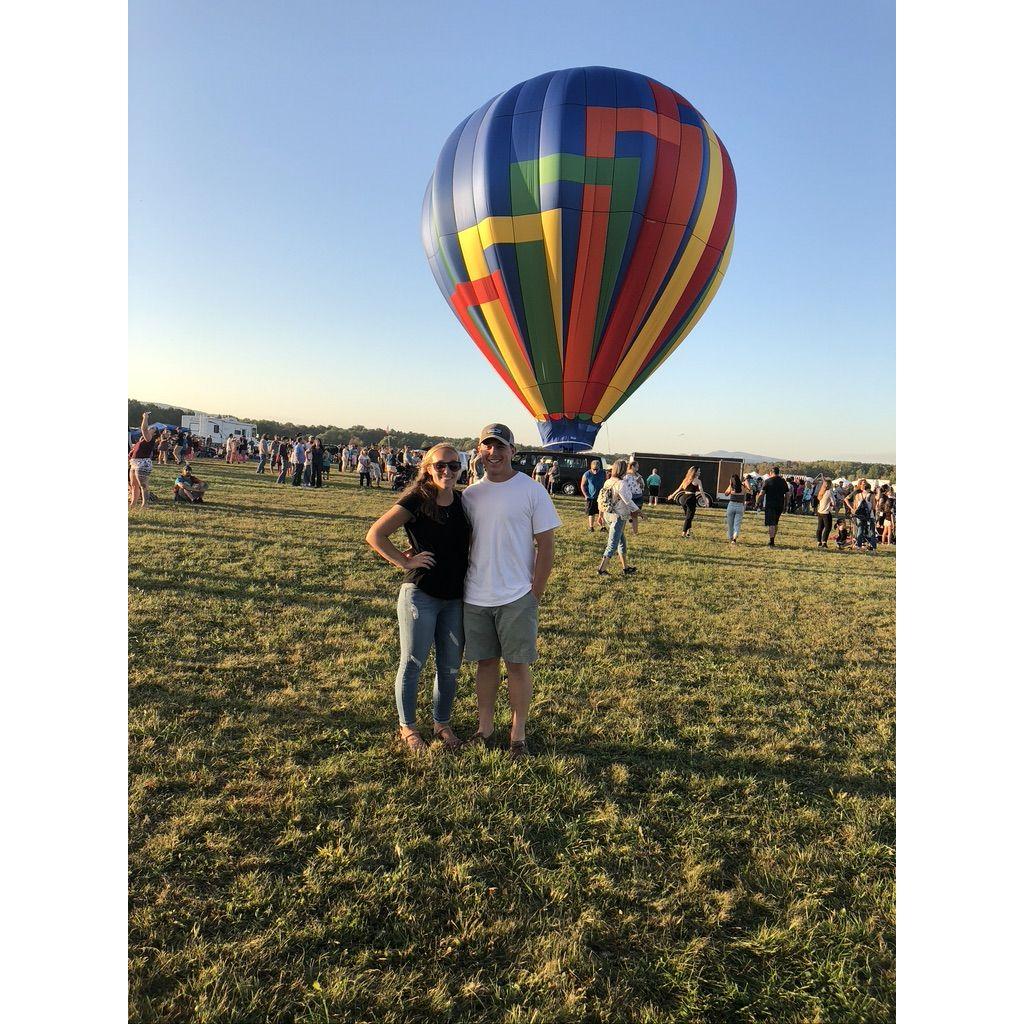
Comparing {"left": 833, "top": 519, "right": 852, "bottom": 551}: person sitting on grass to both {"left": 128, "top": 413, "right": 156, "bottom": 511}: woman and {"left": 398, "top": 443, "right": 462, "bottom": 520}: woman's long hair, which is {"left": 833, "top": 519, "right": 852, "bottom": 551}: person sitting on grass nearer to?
{"left": 398, "top": 443, "right": 462, "bottom": 520}: woman's long hair

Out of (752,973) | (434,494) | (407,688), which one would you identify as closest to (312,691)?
(407,688)

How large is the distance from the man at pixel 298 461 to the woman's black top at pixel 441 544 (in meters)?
17.0

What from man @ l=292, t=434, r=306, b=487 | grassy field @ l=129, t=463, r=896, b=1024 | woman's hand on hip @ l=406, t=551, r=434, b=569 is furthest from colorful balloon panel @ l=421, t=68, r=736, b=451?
woman's hand on hip @ l=406, t=551, r=434, b=569

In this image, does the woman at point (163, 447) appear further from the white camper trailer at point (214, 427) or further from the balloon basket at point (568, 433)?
the white camper trailer at point (214, 427)

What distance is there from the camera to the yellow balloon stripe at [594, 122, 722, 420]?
11.6 metres

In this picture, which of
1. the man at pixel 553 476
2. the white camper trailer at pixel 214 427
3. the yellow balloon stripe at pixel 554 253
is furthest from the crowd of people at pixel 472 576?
the white camper trailer at pixel 214 427

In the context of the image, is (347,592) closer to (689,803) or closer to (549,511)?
(549,511)

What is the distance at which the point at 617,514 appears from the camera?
8.71 meters

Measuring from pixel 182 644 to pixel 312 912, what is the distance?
3323 millimetres

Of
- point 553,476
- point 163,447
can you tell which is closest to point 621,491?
point 553,476

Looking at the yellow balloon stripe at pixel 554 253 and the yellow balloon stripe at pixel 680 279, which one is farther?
the yellow balloon stripe at pixel 680 279

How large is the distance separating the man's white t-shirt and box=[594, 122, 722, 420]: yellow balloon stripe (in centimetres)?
985

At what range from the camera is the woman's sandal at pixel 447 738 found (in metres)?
3.45

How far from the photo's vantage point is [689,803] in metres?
3.02
